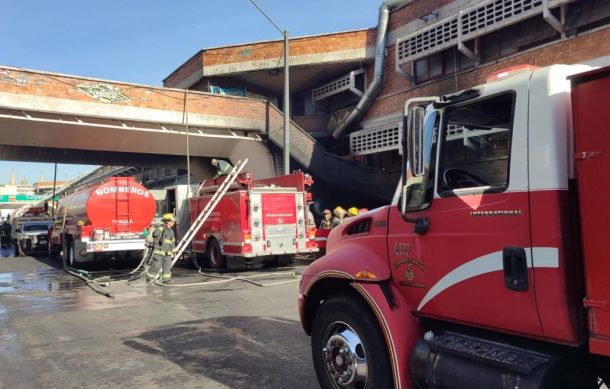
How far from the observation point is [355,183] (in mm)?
23016

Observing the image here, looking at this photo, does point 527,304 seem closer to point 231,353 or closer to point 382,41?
point 231,353

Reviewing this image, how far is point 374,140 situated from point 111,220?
11.8m

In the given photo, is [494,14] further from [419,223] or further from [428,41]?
[419,223]

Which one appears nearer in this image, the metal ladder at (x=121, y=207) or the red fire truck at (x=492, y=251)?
the red fire truck at (x=492, y=251)

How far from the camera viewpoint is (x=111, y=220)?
1578cm

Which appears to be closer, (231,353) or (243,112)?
(231,353)

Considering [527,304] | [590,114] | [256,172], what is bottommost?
[527,304]

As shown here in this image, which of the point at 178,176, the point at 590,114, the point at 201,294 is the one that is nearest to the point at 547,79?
the point at 590,114

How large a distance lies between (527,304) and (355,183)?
2018cm

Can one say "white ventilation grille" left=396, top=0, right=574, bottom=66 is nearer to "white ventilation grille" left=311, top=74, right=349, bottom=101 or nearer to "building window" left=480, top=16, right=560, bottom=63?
"building window" left=480, top=16, right=560, bottom=63

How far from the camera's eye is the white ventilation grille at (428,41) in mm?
19484

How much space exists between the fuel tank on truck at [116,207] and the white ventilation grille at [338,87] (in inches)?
491

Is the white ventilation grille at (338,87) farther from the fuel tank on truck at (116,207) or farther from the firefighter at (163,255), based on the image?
the firefighter at (163,255)

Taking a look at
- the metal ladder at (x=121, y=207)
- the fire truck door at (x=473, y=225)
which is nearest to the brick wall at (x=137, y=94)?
the metal ladder at (x=121, y=207)
